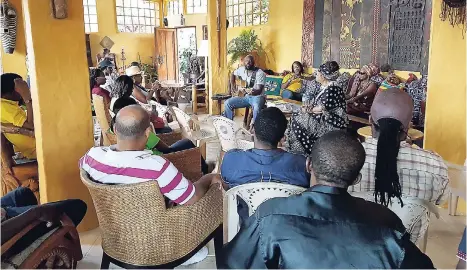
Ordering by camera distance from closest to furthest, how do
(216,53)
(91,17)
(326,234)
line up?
1. (326,234)
2. (216,53)
3. (91,17)

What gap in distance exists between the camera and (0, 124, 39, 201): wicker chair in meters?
2.83

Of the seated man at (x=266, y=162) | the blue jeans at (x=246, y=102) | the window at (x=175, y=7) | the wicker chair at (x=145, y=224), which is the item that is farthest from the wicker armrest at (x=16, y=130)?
the window at (x=175, y=7)

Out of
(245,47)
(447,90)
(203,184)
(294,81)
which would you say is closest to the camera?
(203,184)

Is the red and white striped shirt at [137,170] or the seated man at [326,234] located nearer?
the seated man at [326,234]

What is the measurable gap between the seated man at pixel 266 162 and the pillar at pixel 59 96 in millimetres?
1349

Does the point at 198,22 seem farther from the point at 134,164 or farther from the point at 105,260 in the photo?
Answer: the point at 134,164

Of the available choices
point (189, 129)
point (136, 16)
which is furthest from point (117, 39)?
point (189, 129)

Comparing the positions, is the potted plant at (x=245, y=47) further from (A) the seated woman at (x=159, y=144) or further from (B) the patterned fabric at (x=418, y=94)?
(A) the seated woman at (x=159, y=144)

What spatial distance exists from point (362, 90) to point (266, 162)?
13.8ft

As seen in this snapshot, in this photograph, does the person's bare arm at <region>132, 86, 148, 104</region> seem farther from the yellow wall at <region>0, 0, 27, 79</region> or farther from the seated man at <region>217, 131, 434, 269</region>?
the seated man at <region>217, 131, 434, 269</region>

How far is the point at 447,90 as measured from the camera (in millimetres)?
3471

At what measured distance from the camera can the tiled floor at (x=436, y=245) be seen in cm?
261

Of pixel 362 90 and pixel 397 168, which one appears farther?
pixel 362 90

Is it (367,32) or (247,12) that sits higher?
(247,12)
